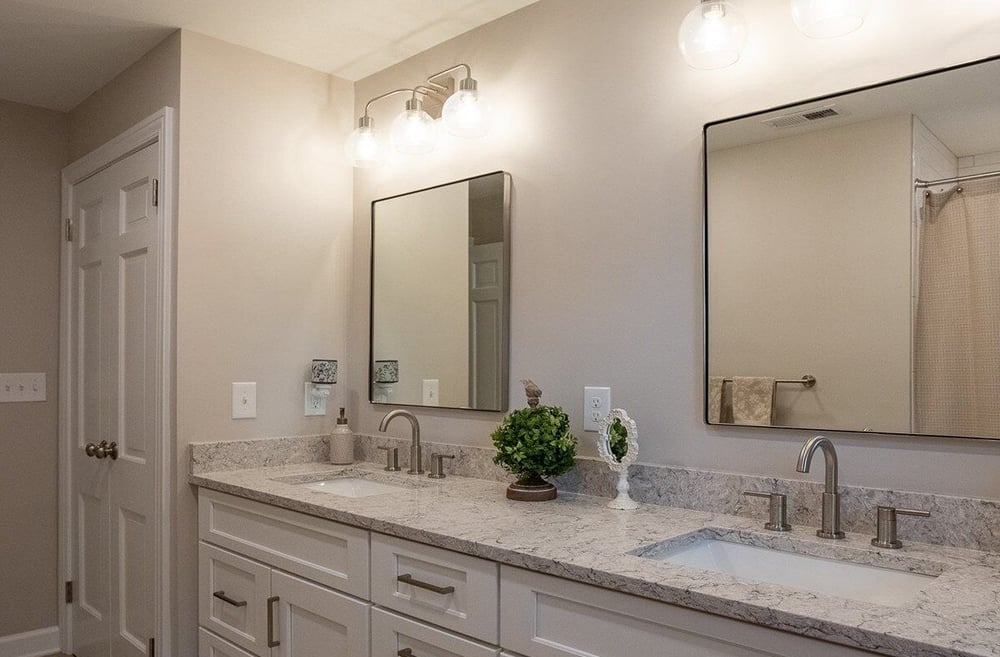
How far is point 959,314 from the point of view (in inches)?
57.9

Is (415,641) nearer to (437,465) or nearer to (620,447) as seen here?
(620,447)

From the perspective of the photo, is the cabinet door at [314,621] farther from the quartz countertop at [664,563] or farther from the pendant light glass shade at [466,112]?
the pendant light glass shade at [466,112]

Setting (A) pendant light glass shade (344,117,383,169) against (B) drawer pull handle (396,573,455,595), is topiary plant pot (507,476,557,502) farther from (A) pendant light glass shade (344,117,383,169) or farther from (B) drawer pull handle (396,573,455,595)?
(A) pendant light glass shade (344,117,383,169)

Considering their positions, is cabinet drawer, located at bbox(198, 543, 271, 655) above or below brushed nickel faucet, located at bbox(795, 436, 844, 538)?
below

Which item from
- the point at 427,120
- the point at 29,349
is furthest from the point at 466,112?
the point at 29,349

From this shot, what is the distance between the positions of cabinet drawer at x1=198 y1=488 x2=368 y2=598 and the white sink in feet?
0.78

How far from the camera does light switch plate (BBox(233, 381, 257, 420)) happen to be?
102 inches

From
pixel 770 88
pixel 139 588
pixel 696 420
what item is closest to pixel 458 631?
pixel 696 420

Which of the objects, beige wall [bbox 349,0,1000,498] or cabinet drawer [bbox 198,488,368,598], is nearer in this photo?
beige wall [bbox 349,0,1000,498]

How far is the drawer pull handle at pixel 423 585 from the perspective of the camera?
5.24 ft

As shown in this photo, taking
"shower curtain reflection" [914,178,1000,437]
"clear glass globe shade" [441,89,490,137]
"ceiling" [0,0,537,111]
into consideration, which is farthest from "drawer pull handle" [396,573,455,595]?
"ceiling" [0,0,537,111]

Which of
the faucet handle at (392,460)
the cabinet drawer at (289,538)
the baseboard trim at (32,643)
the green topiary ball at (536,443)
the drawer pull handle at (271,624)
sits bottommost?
the baseboard trim at (32,643)

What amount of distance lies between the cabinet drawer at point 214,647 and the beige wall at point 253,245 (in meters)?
0.09

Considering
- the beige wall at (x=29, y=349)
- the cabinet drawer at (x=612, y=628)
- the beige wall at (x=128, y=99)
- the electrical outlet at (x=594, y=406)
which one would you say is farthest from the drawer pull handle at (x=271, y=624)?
the beige wall at (x=29, y=349)
